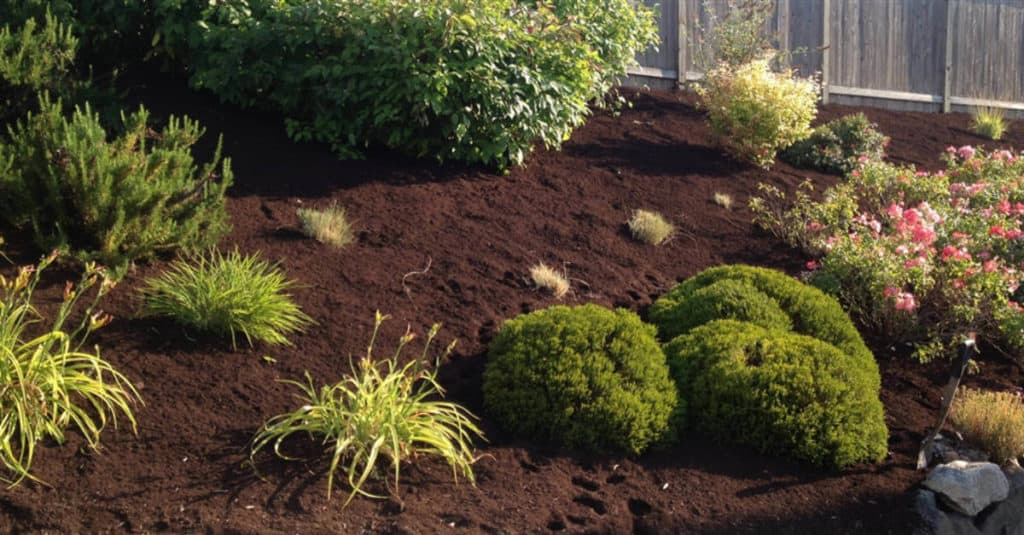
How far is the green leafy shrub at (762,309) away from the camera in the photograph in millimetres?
6109

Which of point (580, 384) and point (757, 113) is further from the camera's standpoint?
point (757, 113)

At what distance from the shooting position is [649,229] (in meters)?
7.71

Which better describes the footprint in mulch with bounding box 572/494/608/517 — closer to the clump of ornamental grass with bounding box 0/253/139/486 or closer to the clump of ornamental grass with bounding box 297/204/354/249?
the clump of ornamental grass with bounding box 0/253/139/486

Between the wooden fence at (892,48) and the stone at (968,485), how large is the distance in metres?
7.93

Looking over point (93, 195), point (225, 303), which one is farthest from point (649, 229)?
point (93, 195)


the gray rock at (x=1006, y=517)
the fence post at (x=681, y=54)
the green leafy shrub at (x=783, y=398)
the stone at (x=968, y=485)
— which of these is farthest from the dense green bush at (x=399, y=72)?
the fence post at (x=681, y=54)

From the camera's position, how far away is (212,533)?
384 centimetres

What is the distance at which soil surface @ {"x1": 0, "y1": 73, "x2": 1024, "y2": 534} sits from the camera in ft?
13.5

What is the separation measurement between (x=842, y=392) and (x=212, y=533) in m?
3.28

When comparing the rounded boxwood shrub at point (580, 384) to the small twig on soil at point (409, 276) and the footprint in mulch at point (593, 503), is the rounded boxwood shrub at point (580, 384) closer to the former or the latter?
the footprint in mulch at point (593, 503)

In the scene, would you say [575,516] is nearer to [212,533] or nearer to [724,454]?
[724,454]

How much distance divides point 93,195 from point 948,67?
15229 millimetres

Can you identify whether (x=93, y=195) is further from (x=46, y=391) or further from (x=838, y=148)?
(x=838, y=148)

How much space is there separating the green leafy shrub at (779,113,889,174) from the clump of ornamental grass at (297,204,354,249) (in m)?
5.88
